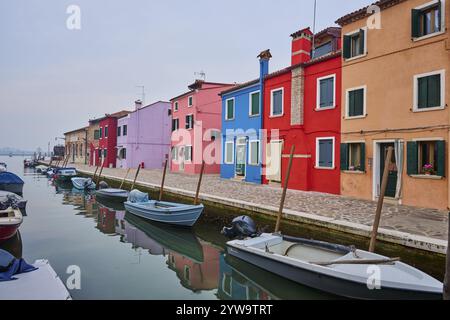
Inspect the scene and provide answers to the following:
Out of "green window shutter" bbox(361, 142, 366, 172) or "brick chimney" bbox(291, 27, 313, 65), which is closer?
"green window shutter" bbox(361, 142, 366, 172)

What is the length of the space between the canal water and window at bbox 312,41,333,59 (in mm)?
11458

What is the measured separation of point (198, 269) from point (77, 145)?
5211 centimetres

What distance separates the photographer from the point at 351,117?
43.9 ft

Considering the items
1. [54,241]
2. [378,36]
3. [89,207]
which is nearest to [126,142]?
[89,207]

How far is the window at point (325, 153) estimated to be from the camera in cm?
1432

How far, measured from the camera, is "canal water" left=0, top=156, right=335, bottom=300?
261 inches

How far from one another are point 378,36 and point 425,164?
5350mm

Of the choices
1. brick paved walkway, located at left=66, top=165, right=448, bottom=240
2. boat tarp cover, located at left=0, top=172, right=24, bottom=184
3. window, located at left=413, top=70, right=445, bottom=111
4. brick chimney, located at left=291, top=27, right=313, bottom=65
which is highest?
brick chimney, located at left=291, top=27, right=313, bottom=65

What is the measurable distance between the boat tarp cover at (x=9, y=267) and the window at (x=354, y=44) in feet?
44.3

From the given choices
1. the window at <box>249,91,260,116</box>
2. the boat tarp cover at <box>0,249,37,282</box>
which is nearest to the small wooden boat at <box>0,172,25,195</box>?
the window at <box>249,91,260,116</box>

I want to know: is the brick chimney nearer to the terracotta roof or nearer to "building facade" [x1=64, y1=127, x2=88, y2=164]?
the terracotta roof

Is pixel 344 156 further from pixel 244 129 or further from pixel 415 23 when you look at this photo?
pixel 244 129

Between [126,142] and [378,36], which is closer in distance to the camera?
[378,36]
